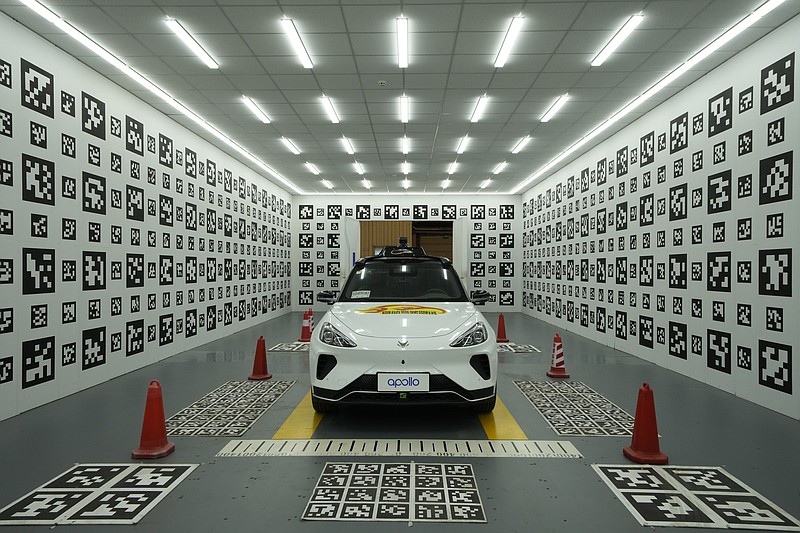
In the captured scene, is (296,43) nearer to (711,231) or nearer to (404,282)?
(404,282)

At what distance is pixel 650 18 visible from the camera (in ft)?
16.7

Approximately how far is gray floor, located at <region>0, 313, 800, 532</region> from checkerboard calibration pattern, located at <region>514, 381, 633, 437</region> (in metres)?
0.14

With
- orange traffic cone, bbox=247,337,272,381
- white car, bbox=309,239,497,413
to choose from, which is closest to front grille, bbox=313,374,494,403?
white car, bbox=309,239,497,413

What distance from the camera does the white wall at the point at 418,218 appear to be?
16516 mm

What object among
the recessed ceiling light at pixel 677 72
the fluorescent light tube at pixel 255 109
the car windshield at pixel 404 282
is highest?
the fluorescent light tube at pixel 255 109

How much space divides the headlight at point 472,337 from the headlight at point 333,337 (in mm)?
841

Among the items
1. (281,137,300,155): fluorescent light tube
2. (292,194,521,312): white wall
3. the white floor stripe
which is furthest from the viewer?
(292,194,521,312): white wall

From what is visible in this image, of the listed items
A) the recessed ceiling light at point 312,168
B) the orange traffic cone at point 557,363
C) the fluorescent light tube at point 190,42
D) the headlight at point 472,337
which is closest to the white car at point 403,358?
the headlight at point 472,337

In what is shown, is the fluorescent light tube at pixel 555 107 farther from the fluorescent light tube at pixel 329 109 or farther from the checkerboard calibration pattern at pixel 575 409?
the checkerboard calibration pattern at pixel 575 409

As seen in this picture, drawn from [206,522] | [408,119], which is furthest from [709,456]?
[408,119]

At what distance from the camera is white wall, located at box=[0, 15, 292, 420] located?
479 centimetres

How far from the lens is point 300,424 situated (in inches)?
166

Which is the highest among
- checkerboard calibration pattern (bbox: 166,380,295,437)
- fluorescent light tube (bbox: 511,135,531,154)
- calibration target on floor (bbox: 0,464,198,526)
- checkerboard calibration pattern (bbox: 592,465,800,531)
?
fluorescent light tube (bbox: 511,135,531,154)

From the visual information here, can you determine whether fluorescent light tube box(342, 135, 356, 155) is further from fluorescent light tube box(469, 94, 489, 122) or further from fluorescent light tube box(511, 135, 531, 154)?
fluorescent light tube box(511, 135, 531, 154)
